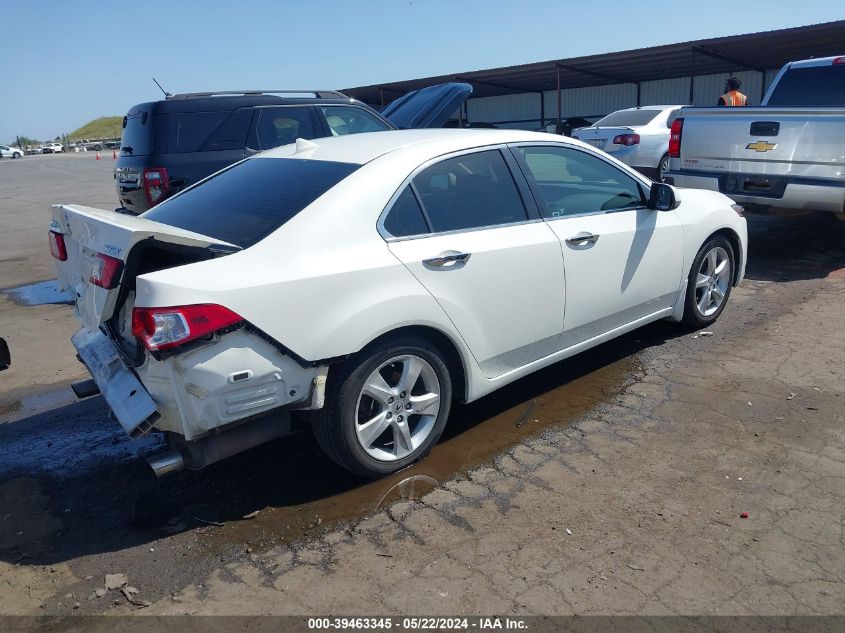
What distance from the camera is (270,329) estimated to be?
9.89ft

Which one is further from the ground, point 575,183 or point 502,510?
point 575,183

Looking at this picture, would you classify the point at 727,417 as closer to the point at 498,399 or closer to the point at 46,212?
the point at 498,399

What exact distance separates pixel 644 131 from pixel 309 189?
1110 cm

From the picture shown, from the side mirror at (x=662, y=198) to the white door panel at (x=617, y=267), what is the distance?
60 mm

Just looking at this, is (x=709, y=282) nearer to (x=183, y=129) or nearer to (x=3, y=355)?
(x=3, y=355)

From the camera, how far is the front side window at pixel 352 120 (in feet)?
28.3

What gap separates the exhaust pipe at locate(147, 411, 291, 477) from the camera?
3.13 meters

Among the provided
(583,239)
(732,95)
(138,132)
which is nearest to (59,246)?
(583,239)

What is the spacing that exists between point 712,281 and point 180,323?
14.0 feet

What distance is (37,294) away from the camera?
8.04m

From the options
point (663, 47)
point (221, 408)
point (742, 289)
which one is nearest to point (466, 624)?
point (221, 408)

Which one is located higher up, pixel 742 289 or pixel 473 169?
pixel 473 169

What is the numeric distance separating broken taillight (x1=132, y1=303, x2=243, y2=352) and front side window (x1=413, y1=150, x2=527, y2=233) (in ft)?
4.20

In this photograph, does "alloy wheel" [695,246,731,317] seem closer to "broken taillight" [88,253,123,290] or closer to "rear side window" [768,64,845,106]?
"broken taillight" [88,253,123,290]
